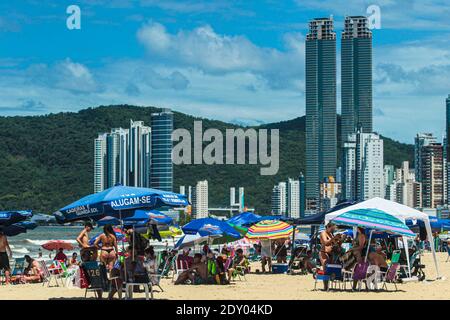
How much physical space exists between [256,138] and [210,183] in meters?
15.2

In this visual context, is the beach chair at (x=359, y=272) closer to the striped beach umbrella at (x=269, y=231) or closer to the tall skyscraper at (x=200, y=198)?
→ the striped beach umbrella at (x=269, y=231)

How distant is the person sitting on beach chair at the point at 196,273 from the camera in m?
18.3

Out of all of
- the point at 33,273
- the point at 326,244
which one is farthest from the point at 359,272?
the point at 33,273

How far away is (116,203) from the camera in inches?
516

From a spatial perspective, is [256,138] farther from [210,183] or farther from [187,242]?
[187,242]

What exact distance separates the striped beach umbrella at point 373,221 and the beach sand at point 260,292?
1056 millimetres

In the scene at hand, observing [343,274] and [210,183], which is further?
[210,183]

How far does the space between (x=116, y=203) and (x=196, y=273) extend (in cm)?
566

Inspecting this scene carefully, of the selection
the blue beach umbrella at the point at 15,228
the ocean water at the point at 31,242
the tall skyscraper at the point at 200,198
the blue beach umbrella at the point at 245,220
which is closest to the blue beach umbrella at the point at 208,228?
the blue beach umbrella at the point at 15,228

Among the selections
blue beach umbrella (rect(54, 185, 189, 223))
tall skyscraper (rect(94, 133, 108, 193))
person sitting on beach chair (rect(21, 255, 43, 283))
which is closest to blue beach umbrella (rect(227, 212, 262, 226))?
person sitting on beach chair (rect(21, 255, 43, 283))

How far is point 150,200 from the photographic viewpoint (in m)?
13.2

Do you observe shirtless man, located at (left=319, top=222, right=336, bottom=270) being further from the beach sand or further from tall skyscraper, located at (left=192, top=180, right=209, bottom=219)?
tall skyscraper, located at (left=192, top=180, right=209, bottom=219)
